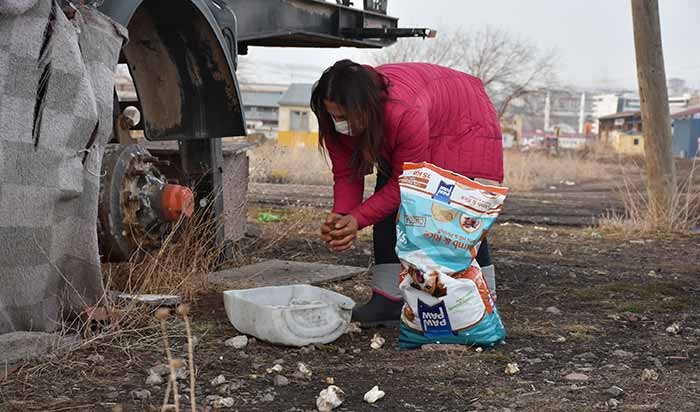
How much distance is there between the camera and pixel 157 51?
4.53 metres

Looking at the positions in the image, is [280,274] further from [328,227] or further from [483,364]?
[483,364]

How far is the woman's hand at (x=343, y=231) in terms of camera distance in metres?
4.00

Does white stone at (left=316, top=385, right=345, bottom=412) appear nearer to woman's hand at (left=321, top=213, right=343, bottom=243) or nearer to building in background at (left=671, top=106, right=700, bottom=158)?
woman's hand at (left=321, top=213, right=343, bottom=243)

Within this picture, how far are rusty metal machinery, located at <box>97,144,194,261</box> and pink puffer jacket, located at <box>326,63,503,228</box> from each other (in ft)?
2.47

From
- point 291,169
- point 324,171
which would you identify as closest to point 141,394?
point 291,169

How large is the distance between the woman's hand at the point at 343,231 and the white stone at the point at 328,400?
100 centimetres

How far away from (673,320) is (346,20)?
289cm

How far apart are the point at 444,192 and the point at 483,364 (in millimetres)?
727

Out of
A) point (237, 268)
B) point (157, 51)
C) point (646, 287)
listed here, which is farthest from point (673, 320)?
point (157, 51)

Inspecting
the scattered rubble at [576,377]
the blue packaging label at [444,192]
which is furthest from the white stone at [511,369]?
the blue packaging label at [444,192]

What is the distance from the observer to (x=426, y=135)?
398 centimetres

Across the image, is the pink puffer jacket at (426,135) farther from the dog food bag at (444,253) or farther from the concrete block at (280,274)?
the concrete block at (280,274)

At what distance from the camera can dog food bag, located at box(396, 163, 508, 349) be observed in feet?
12.6

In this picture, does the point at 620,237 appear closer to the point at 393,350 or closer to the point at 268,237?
the point at 268,237
